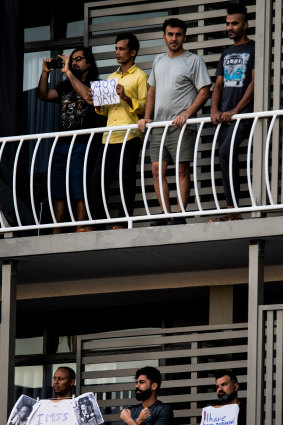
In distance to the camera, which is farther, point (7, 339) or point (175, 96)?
point (7, 339)

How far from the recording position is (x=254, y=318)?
15.6 metres

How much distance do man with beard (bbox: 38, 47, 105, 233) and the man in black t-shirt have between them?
5.35 ft

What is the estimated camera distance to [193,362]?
1669 cm

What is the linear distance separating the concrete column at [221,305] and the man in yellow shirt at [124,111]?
130 centimetres

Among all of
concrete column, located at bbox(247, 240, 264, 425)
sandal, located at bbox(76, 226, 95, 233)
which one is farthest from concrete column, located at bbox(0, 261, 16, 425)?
concrete column, located at bbox(247, 240, 264, 425)

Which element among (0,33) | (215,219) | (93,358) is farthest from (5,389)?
(0,33)

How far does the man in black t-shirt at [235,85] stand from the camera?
1595 cm

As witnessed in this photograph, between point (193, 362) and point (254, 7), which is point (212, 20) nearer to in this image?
point (254, 7)

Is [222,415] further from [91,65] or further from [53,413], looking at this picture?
[91,65]

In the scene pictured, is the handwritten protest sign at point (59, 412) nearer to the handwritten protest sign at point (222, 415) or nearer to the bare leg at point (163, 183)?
the handwritten protest sign at point (222, 415)

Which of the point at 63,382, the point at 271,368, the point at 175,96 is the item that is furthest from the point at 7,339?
the point at 175,96

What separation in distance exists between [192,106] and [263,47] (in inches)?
36.3

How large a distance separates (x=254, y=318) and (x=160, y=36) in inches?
157

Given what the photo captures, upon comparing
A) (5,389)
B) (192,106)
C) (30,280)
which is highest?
(192,106)
